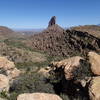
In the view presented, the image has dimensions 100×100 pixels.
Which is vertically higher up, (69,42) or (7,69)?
(69,42)

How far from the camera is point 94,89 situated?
32.6 ft

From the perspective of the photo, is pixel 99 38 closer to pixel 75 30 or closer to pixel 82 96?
pixel 75 30

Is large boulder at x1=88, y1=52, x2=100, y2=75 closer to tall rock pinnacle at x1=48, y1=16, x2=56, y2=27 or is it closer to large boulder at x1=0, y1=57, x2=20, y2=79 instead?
large boulder at x1=0, y1=57, x2=20, y2=79

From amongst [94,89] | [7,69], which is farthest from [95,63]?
[7,69]

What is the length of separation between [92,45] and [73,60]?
20.5 meters

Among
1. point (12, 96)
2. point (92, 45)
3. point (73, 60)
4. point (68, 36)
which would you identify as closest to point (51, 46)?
point (68, 36)

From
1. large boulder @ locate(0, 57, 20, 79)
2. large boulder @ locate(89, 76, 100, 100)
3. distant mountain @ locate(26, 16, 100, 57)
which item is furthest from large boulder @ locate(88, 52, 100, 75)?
distant mountain @ locate(26, 16, 100, 57)

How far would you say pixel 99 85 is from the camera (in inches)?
398

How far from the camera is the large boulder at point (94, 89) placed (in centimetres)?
945

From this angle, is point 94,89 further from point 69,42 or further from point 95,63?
point 69,42

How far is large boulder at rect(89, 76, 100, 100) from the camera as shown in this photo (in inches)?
372

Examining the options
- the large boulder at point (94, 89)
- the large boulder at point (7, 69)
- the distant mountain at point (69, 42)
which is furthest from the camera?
the distant mountain at point (69, 42)

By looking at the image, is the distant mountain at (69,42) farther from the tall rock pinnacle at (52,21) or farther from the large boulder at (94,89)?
the large boulder at (94,89)

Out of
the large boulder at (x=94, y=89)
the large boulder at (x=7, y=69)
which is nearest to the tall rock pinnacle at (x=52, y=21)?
the large boulder at (x=7, y=69)
